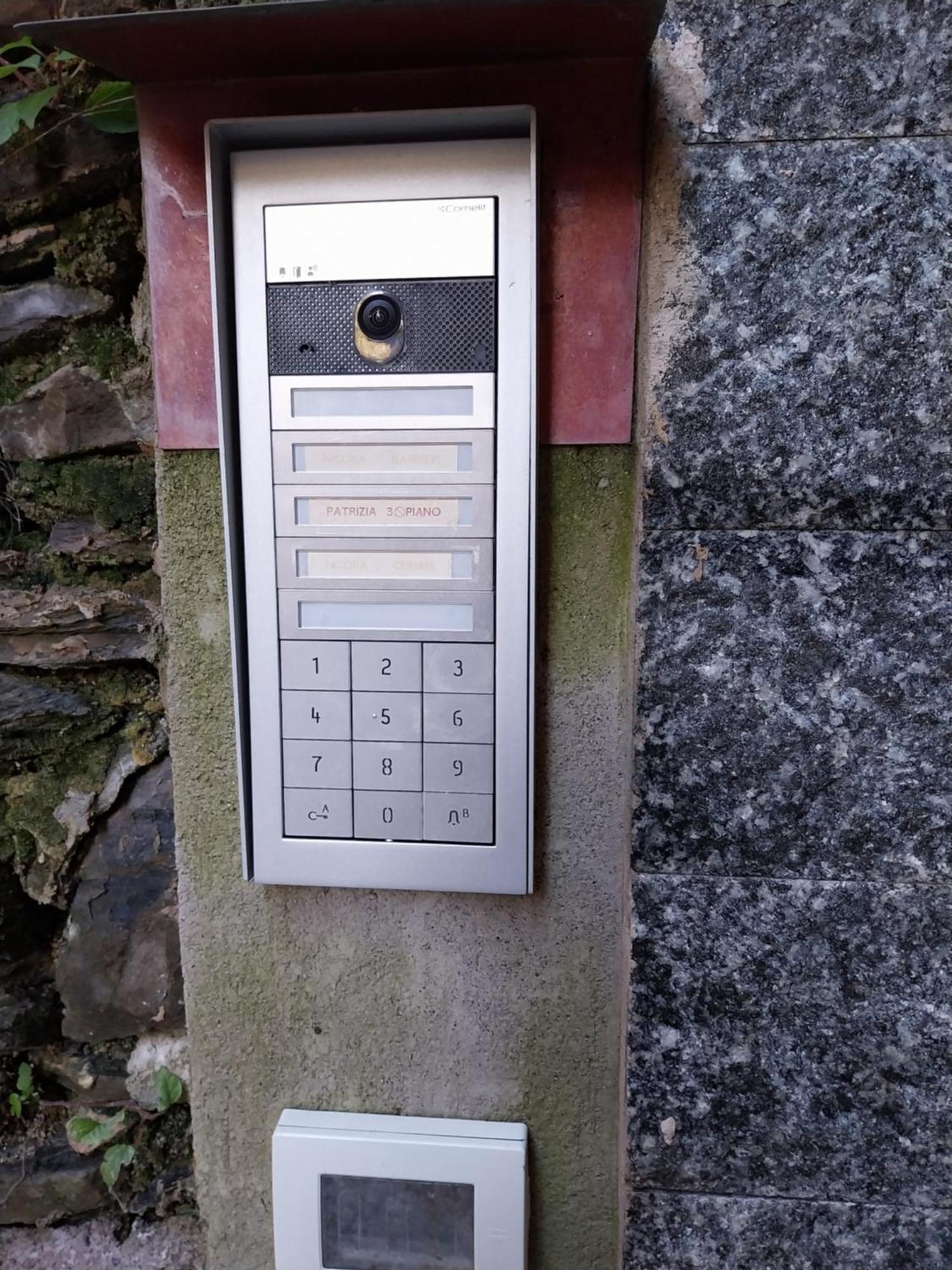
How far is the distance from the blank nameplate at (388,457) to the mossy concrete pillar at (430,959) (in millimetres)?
122

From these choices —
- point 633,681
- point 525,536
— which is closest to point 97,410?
point 525,536

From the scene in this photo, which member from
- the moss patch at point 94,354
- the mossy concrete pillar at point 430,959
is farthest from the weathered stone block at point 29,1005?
the moss patch at point 94,354

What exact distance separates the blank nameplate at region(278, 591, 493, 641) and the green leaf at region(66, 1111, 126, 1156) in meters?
0.77

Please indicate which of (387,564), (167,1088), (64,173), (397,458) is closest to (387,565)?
(387,564)

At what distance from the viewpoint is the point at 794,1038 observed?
38.6 inches

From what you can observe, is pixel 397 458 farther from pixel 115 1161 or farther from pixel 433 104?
pixel 115 1161

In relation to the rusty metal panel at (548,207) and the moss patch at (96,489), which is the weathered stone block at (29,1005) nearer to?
the moss patch at (96,489)

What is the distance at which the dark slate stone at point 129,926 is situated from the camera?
1146mm

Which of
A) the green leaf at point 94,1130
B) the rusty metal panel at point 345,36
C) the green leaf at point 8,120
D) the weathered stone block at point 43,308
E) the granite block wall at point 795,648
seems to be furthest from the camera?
the green leaf at point 94,1130

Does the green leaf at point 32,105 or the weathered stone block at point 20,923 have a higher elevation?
the green leaf at point 32,105

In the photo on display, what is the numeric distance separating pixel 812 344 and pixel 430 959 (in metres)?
0.87

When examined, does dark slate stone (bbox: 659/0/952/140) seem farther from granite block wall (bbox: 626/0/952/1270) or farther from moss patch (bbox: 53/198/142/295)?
moss patch (bbox: 53/198/142/295)

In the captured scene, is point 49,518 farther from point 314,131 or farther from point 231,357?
point 314,131

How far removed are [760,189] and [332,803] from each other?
849 mm
